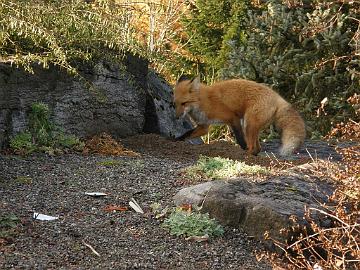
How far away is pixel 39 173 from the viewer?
5.67 m

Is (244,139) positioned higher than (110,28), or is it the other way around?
(110,28)

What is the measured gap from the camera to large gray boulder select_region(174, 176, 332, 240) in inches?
178

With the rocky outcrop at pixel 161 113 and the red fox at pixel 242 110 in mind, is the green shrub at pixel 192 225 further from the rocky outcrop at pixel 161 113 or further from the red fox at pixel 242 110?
the rocky outcrop at pixel 161 113

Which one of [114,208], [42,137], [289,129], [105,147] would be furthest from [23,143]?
[289,129]

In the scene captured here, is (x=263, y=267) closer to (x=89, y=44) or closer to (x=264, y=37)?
(x=89, y=44)

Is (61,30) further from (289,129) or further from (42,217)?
(289,129)

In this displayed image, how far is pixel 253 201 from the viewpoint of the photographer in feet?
15.4

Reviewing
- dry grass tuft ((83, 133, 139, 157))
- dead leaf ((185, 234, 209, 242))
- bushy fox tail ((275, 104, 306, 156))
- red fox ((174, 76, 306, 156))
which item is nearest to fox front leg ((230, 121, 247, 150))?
red fox ((174, 76, 306, 156))

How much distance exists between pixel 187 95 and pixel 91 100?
1.20m

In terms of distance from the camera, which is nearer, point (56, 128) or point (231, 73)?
point (56, 128)

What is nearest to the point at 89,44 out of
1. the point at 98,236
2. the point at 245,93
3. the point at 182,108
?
the point at 182,108

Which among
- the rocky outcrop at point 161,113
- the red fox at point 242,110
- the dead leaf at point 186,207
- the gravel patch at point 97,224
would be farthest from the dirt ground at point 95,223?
the rocky outcrop at point 161,113

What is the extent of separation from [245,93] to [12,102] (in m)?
2.80

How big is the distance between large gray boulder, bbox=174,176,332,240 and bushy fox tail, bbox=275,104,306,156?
226cm
